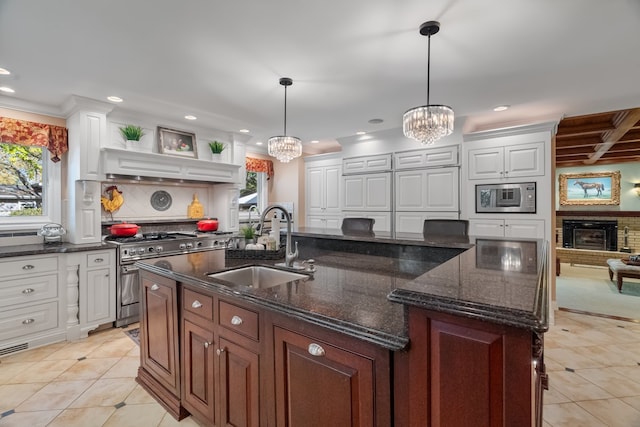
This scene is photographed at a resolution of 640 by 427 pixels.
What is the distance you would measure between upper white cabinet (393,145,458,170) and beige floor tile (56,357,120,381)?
3.94 metres

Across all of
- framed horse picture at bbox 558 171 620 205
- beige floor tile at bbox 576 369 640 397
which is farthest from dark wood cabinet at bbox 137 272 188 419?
framed horse picture at bbox 558 171 620 205

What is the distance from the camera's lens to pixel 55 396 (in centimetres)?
208

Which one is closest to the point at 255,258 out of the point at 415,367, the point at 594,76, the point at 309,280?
the point at 309,280

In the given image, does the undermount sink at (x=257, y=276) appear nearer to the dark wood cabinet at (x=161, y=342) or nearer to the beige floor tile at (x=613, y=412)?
the dark wood cabinet at (x=161, y=342)

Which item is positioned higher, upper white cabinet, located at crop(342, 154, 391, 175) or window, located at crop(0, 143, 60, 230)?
upper white cabinet, located at crop(342, 154, 391, 175)

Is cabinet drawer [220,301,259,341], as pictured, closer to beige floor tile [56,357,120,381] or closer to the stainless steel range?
beige floor tile [56,357,120,381]

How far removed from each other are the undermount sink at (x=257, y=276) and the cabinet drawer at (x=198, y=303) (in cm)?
17

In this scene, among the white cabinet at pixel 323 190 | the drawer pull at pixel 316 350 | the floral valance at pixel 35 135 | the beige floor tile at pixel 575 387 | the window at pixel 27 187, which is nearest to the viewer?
the drawer pull at pixel 316 350

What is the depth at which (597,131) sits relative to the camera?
13.9ft

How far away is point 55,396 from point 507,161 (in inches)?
186

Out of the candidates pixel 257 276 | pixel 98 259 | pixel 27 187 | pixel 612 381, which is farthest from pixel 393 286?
pixel 27 187

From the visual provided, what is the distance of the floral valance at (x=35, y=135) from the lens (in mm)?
2951

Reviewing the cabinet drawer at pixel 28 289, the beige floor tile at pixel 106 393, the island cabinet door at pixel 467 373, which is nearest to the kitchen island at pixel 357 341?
the island cabinet door at pixel 467 373

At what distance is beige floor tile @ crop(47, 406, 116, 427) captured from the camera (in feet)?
5.95
